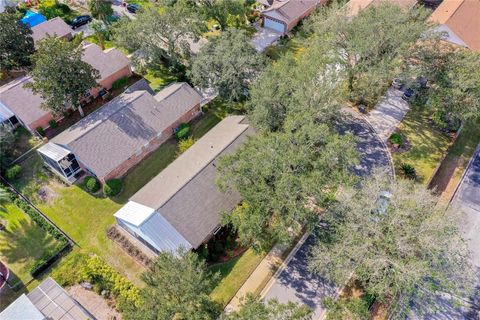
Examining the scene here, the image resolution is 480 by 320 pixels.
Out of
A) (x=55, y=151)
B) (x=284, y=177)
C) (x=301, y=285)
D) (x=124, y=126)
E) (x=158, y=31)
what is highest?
(x=158, y=31)

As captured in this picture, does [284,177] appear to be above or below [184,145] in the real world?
above

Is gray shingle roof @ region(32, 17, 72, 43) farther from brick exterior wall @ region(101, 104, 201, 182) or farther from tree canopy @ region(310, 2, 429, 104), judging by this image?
tree canopy @ region(310, 2, 429, 104)

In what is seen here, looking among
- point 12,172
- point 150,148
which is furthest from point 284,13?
point 12,172

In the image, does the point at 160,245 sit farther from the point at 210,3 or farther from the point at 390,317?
the point at 210,3

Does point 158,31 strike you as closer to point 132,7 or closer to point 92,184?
point 132,7

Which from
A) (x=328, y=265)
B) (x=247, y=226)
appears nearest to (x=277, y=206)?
(x=247, y=226)

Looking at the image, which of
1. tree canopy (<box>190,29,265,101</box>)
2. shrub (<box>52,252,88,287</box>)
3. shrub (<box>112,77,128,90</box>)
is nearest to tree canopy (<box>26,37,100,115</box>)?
shrub (<box>112,77,128,90</box>)
